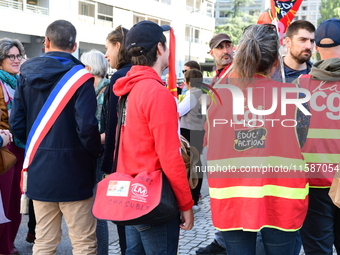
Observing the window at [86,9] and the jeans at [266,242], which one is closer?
the jeans at [266,242]

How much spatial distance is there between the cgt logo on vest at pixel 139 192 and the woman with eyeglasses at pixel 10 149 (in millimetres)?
2380

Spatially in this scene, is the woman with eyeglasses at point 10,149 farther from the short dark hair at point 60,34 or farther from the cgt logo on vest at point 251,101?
the cgt logo on vest at point 251,101

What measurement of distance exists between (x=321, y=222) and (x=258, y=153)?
951 mm

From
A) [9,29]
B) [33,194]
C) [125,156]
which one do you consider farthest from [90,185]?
[9,29]

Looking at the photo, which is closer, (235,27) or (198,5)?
(198,5)

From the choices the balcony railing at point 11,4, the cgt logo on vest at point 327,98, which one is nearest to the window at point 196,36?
the balcony railing at point 11,4

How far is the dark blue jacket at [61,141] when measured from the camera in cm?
342

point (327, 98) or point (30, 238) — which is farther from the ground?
point (327, 98)

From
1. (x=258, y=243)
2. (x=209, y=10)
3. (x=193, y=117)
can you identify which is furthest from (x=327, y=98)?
(x=209, y=10)

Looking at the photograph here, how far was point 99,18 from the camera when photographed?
33.4 meters

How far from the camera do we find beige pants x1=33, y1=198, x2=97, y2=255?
3535mm

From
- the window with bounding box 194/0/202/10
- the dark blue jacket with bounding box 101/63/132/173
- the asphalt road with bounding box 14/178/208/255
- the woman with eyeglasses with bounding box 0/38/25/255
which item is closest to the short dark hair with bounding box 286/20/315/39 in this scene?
the dark blue jacket with bounding box 101/63/132/173

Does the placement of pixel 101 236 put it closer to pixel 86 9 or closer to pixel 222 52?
pixel 222 52

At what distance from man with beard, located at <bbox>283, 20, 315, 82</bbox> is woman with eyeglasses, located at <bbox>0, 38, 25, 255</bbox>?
283 cm
